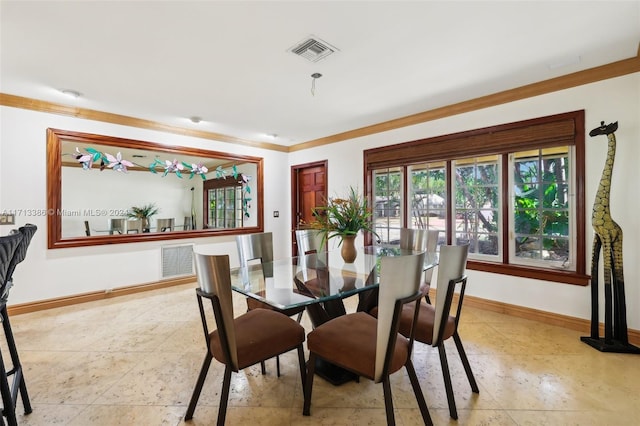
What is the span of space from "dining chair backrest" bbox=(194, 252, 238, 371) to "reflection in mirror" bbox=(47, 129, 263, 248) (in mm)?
A: 3156

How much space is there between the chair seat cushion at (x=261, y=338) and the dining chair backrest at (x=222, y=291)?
3.0 inches

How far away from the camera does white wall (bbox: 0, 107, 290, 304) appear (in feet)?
10.6

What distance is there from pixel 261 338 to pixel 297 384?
615 mm

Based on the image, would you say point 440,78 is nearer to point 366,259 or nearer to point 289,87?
point 289,87

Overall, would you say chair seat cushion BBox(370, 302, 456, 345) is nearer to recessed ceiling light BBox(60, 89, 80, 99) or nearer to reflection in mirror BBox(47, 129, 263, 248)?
reflection in mirror BBox(47, 129, 263, 248)

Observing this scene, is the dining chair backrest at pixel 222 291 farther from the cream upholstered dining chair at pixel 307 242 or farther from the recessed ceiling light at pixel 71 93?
the recessed ceiling light at pixel 71 93

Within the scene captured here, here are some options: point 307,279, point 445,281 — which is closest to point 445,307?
point 445,281

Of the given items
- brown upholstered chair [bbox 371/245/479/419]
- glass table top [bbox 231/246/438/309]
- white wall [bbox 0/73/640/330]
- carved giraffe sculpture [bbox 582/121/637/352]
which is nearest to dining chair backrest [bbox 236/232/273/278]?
glass table top [bbox 231/246/438/309]

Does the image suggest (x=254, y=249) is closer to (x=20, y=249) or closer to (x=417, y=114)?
(x=20, y=249)

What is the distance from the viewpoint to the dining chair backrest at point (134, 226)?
4.09 m

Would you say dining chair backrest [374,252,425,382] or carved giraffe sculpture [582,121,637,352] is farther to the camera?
carved giraffe sculpture [582,121,637,352]

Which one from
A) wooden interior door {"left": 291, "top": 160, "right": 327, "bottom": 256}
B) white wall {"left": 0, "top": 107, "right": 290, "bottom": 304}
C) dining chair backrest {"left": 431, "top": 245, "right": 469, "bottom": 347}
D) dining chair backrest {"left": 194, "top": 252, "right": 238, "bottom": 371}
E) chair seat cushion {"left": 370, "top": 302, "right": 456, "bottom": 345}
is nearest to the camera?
dining chair backrest {"left": 194, "top": 252, "right": 238, "bottom": 371}

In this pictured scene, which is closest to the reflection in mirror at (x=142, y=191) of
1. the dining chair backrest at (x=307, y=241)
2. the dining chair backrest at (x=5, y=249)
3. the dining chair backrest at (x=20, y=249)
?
the dining chair backrest at (x=307, y=241)

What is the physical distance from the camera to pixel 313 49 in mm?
2311
